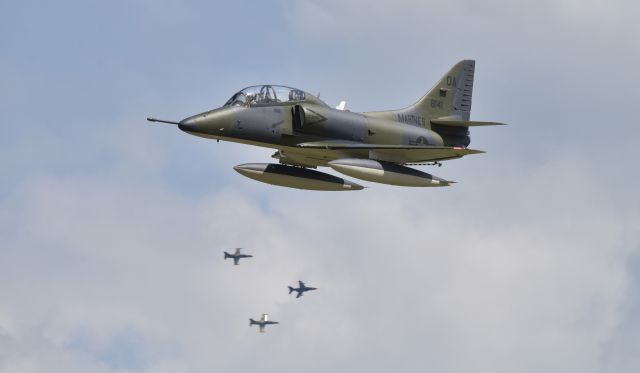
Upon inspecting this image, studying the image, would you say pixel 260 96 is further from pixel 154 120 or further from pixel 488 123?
pixel 488 123

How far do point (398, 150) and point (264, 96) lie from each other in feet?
21.9

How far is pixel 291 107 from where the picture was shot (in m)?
60.0

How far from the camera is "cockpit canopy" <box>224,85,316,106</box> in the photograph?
59.5 metres

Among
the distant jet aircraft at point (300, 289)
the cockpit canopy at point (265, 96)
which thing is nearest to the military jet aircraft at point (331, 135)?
the cockpit canopy at point (265, 96)

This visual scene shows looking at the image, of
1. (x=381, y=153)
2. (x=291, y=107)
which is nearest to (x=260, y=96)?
(x=291, y=107)

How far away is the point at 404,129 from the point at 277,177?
642cm

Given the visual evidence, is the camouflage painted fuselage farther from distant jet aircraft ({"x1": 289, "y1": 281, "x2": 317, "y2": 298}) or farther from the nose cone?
distant jet aircraft ({"x1": 289, "y1": 281, "x2": 317, "y2": 298})

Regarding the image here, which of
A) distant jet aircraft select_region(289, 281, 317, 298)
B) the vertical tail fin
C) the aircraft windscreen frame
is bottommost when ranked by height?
distant jet aircraft select_region(289, 281, 317, 298)

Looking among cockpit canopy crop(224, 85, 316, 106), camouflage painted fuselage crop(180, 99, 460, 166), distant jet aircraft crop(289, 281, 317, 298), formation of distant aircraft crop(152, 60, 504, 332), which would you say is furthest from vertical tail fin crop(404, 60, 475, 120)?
distant jet aircraft crop(289, 281, 317, 298)

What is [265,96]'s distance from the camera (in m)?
59.8

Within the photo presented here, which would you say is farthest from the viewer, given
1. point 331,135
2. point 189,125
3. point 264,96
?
point 331,135

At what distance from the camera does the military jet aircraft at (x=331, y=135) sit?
59094 mm

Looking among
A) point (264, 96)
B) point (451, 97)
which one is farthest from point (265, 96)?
point (451, 97)

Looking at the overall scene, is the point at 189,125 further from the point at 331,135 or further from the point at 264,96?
the point at 331,135
